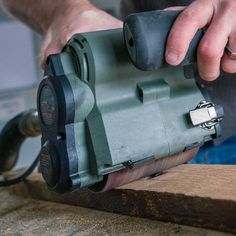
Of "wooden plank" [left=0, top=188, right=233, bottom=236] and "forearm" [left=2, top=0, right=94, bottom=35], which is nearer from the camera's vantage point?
"wooden plank" [left=0, top=188, right=233, bottom=236]

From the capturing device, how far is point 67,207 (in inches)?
33.6

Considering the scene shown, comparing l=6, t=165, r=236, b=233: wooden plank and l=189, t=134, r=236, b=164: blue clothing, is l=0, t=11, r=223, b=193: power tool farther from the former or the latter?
l=189, t=134, r=236, b=164: blue clothing

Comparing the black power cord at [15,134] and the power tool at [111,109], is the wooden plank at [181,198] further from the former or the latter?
the black power cord at [15,134]

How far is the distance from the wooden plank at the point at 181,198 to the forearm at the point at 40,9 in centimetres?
36

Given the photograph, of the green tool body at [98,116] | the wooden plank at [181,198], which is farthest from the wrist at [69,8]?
the wooden plank at [181,198]

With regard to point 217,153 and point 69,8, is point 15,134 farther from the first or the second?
point 217,153

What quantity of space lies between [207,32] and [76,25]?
260 millimetres

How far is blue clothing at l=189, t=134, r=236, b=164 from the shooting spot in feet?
3.59

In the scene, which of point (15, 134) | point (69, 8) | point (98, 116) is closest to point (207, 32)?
point (98, 116)

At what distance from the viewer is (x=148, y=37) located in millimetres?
655

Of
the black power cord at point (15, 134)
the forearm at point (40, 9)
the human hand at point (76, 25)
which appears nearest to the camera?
the human hand at point (76, 25)

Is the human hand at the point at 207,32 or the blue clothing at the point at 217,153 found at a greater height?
the human hand at the point at 207,32

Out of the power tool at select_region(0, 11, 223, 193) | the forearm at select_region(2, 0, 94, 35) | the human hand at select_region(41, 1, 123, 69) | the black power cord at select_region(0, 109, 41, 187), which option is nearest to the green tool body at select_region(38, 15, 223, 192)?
the power tool at select_region(0, 11, 223, 193)

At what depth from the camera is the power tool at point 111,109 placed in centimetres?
67
